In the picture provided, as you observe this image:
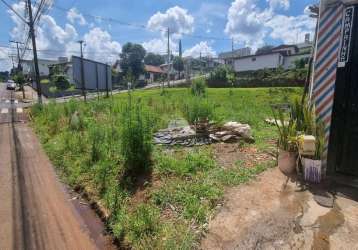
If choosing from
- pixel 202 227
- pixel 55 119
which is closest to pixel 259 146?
pixel 202 227

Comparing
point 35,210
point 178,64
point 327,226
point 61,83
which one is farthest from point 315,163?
point 178,64

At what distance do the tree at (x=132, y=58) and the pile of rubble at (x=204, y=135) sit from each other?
1509 inches

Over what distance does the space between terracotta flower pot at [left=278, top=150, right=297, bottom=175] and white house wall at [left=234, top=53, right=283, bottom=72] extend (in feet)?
100

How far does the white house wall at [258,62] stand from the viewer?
31828 millimetres

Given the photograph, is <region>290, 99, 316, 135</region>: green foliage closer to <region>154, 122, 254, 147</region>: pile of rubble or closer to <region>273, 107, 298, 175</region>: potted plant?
<region>273, 107, 298, 175</region>: potted plant

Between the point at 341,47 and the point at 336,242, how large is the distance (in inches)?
95.8

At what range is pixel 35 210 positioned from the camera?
331cm

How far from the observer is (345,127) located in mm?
3250

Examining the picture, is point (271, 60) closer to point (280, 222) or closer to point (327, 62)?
point (327, 62)

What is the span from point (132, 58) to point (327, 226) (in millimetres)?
43691

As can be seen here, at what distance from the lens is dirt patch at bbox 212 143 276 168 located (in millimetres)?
4012

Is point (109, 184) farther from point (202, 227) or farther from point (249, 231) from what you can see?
point (249, 231)

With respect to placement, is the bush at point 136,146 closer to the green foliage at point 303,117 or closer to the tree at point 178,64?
the green foliage at point 303,117

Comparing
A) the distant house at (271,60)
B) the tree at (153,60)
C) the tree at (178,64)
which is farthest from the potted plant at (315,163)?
the tree at (153,60)
